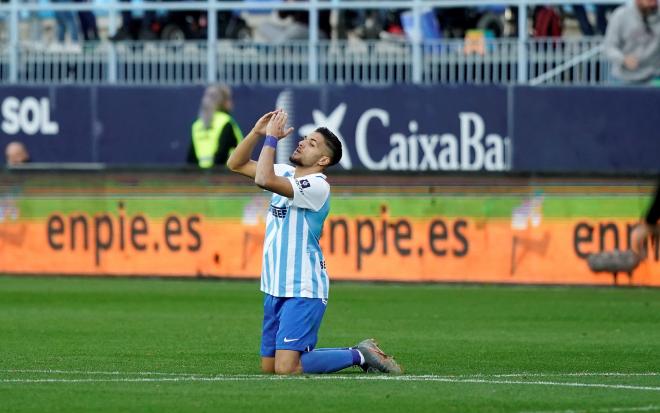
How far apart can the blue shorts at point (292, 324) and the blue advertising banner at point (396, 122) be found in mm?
11839

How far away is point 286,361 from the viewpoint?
11328mm

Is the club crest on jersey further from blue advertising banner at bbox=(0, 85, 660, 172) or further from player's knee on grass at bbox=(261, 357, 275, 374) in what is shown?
blue advertising banner at bbox=(0, 85, 660, 172)

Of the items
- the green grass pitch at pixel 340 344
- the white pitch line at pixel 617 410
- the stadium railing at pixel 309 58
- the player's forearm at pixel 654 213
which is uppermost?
the stadium railing at pixel 309 58

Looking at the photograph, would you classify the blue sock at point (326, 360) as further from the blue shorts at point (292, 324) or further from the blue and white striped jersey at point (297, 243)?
the blue and white striped jersey at point (297, 243)

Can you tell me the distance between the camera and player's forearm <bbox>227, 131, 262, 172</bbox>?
1155 centimetres

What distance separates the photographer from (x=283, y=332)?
1132 cm

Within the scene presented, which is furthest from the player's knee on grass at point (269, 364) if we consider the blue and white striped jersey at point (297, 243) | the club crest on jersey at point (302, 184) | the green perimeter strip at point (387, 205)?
the green perimeter strip at point (387, 205)

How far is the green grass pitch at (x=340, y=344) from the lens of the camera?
9812 millimetres

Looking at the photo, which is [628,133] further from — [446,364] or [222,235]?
[446,364]

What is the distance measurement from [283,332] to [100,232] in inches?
413

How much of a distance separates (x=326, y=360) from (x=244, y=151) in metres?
1.48

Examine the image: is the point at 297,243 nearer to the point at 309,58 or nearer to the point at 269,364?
the point at 269,364

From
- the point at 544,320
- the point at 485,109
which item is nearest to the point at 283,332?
the point at 544,320

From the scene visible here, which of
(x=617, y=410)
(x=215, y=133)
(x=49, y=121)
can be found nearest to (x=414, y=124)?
(x=215, y=133)
